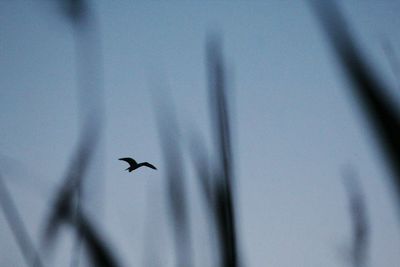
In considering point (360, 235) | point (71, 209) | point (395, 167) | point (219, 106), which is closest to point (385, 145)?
point (395, 167)

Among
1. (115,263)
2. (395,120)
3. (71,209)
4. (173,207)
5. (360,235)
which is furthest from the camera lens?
(360,235)

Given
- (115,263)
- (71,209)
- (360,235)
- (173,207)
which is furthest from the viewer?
(360,235)

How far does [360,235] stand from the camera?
3.23 feet

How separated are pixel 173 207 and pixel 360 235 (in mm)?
436

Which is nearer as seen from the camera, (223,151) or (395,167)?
(395,167)

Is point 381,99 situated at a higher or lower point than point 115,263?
higher

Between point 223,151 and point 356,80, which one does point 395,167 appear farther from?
point 223,151

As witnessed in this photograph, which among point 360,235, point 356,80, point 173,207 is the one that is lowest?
point 360,235

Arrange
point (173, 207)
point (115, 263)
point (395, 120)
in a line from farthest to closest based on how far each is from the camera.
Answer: point (173, 207) → point (115, 263) → point (395, 120)

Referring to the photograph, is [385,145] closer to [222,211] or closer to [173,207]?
[222,211]

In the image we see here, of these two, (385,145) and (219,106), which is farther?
(219,106)

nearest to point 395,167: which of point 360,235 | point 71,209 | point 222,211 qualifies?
point 222,211

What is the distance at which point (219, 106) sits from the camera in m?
0.50

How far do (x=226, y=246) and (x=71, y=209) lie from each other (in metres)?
0.27
